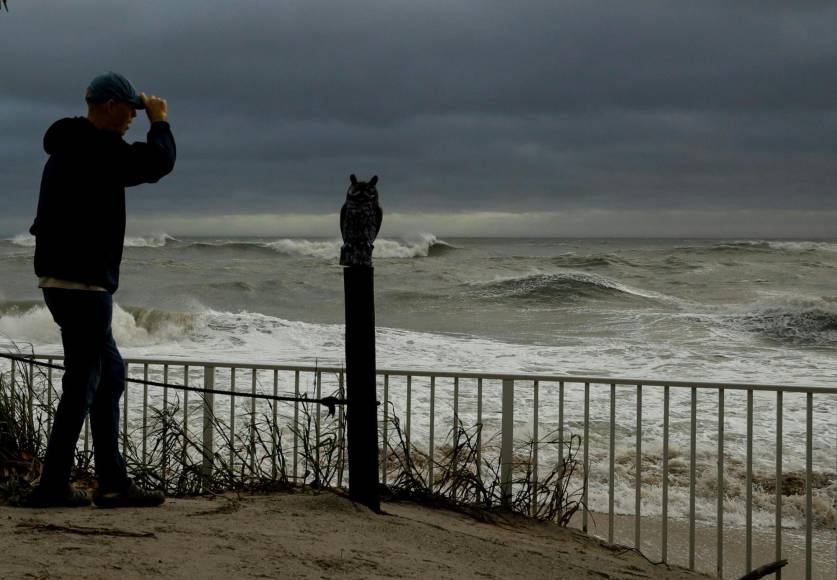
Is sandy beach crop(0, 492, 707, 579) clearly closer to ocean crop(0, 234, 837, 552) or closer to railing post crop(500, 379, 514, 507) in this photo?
railing post crop(500, 379, 514, 507)

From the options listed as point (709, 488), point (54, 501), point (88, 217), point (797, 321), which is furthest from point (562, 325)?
point (88, 217)

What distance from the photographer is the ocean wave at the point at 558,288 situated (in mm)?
27297

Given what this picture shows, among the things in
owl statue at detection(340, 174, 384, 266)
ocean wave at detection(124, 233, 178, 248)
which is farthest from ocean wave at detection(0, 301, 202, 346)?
ocean wave at detection(124, 233, 178, 248)

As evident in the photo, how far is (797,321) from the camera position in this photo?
2167cm

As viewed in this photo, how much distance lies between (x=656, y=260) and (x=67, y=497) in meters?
38.4

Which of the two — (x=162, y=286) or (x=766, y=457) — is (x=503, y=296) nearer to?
(x=162, y=286)

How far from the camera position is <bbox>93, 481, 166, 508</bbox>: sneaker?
444 centimetres

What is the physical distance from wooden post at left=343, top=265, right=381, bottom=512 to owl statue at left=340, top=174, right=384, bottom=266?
6cm

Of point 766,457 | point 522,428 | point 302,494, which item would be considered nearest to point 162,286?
point 522,428

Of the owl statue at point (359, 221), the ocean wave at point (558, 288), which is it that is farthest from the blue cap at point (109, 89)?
the ocean wave at point (558, 288)

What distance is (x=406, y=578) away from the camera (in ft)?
12.2

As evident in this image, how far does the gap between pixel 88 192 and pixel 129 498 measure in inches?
60.1

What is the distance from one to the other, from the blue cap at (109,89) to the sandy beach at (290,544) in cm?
189

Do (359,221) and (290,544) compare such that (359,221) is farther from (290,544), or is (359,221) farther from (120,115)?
(290,544)
